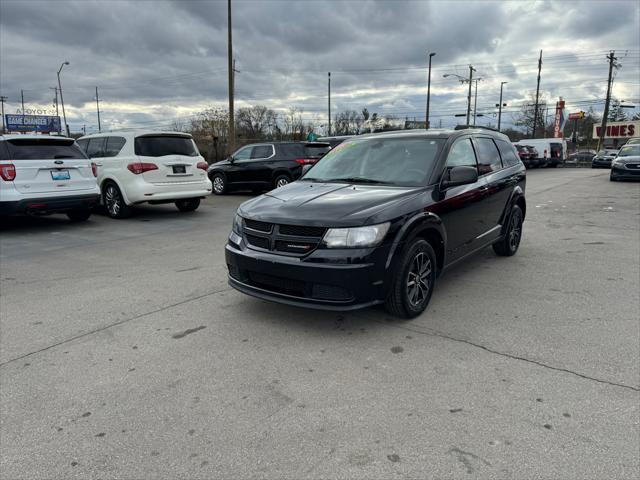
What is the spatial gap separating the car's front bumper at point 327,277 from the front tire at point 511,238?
319cm

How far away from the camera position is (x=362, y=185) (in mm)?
4516

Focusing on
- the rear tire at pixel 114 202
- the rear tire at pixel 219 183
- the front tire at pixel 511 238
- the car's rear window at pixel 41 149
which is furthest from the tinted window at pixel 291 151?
the front tire at pixel 511 238

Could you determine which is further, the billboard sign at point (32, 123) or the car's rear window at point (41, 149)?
the billboard sign at point (32, 123)

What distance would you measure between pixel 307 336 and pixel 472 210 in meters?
2.42

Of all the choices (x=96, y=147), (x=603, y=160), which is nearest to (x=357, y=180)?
(x=96, y=147)

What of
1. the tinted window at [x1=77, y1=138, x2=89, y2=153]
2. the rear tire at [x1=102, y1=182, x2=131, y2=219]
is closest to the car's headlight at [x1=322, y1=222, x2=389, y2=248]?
the rear tire at [x1=102, y1=182, x2=131, y2=219]

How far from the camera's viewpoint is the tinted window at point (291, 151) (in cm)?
1398

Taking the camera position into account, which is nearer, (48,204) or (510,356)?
(510,356)

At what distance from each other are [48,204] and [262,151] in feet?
22.8

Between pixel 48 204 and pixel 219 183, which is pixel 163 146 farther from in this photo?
pixel 219 183

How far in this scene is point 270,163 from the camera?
46.0ft

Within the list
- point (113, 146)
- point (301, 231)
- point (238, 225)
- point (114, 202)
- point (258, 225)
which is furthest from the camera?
point (114, 202)

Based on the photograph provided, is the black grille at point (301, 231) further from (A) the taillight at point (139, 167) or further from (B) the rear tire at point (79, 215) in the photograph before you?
(B) the rear tire at point (79, 215)

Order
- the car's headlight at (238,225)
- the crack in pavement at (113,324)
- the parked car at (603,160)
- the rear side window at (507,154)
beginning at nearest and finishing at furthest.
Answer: the crack in pavement at (113,324), the car's headlight at (238,225), the rear side window at (507,154), the parked car at (603,160)
